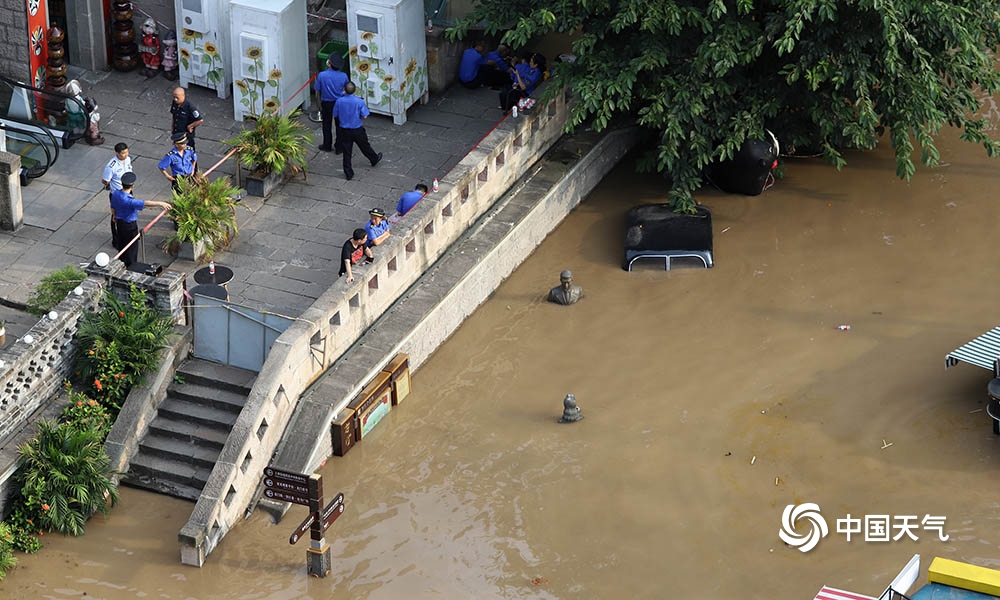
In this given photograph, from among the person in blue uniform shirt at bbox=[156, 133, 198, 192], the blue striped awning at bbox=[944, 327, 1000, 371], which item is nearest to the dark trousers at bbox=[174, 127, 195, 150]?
the person in blue uniform shirt at bbox=[156, 133, 198, 192]

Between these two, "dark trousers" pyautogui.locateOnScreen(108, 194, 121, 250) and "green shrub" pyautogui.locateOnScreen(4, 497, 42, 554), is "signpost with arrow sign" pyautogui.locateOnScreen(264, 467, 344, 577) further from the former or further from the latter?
"dark trousers" pyautogui.locateOnScreen(108, 194, 121, 250)

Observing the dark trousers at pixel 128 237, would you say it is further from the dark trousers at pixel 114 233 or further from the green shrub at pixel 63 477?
the green shrub at pixel 63 477

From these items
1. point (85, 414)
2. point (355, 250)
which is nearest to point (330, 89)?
point (355, 250)

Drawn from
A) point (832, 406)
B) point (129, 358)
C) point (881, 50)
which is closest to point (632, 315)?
point (832, 406)

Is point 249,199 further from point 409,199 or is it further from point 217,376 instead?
point 217,376

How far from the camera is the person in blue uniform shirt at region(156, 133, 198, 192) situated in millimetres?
25297

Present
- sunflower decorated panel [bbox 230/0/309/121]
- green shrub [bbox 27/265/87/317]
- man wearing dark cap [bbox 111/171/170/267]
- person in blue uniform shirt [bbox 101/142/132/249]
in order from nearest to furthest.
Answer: green shrub [bbox 27/265/87/317], man wearing dark cap [bbox 111/171/170/267], person in blue uniform shirt [bbox 101/142/132/249], sunflower decorated panel [bbox 230/0/309/121]

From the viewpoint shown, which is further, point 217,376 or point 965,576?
point 217,376

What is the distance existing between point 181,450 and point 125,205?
3.53 meters

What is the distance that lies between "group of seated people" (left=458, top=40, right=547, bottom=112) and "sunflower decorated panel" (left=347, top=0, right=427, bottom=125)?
2.89ft

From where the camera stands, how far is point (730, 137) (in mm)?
26797

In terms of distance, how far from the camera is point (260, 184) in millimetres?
26469

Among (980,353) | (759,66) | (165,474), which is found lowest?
(165,474)

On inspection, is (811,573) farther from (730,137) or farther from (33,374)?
(33,374)
